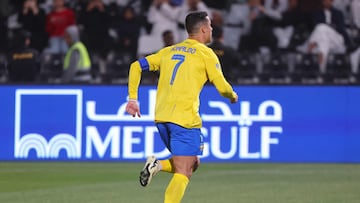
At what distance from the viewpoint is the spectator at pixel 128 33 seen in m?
20.8

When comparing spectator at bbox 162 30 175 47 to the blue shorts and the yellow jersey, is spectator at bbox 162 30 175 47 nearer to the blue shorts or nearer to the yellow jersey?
the yellow jersey

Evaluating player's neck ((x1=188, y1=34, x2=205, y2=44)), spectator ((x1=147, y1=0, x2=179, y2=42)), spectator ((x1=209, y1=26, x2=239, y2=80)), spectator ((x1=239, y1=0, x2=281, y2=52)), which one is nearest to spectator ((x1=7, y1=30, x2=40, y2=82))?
spectator ((x1=147, y1=0, x2=179, y2=42))

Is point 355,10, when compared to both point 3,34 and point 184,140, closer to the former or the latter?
point 3,34

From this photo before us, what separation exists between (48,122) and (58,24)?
3679 millimetres

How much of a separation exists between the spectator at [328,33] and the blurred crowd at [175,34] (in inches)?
0.7

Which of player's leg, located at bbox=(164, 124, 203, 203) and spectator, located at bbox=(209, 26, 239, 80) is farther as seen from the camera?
spectator, located at bbox=(209, 26, 239, 80)

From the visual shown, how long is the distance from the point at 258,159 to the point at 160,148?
158 centimetres

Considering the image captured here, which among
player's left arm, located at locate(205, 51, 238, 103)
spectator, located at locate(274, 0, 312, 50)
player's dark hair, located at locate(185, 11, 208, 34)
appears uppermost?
spectator, located at locate(274, 0, 312, 50)

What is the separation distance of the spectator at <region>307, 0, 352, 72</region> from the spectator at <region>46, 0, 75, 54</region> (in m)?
4.58

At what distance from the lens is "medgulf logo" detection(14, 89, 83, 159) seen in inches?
676

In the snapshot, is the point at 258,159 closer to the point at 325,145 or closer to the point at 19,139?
the point at 325,145

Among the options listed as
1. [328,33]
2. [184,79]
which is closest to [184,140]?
[184,79]

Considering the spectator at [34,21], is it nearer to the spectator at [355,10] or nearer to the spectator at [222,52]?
the spectator at [222,52]

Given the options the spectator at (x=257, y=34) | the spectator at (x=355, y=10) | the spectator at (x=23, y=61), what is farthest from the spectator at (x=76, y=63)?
the spectator at (x=355, y=10)
